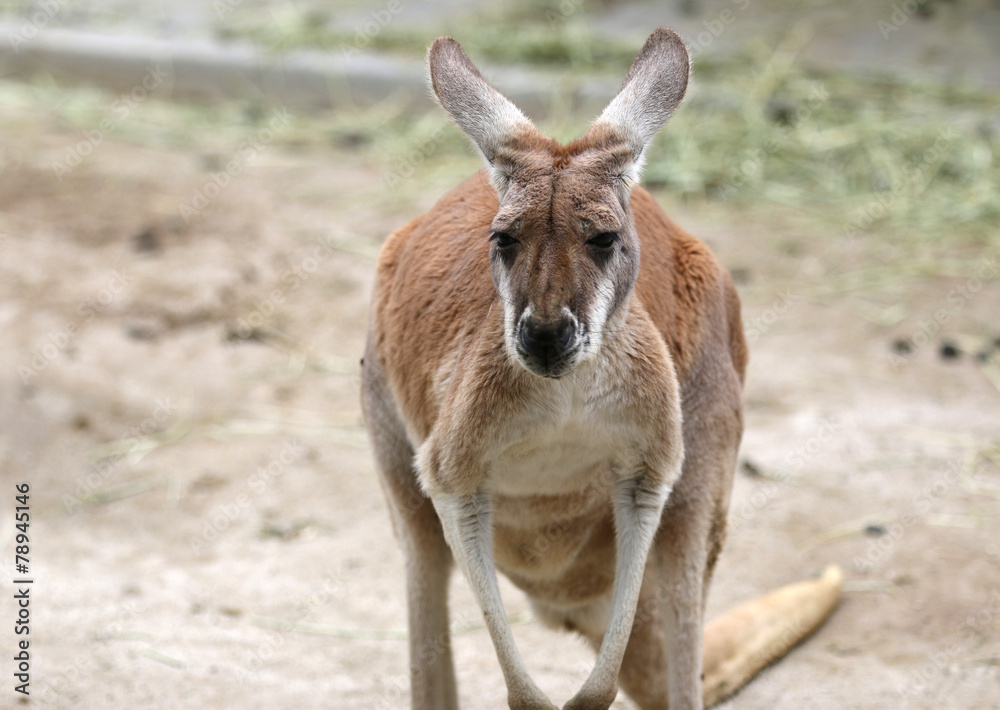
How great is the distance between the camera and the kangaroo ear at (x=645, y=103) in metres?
2.94

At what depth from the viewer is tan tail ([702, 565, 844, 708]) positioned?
13.1 feet

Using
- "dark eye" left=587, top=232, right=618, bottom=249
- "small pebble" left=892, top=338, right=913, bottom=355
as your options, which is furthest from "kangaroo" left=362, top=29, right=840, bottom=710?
"small pebble" left=892, top=338, right=913, bottom=355

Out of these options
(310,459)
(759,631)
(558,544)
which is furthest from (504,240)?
(310,459)

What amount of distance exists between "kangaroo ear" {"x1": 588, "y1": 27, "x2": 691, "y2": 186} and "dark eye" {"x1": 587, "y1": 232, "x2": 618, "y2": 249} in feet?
0.74

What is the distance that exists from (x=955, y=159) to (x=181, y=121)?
5.93 metres

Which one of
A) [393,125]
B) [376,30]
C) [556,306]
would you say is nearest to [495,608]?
[556,306]

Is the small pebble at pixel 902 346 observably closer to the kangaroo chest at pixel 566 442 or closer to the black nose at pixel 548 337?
the kangaroo chest at pixel 566 442

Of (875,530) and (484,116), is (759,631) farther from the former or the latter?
(484,116)

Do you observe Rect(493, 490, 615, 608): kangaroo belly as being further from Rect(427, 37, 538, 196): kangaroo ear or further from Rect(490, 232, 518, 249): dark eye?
Rect(427, 37, 538, 196): kangaroo ear

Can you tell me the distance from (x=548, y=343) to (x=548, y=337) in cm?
1

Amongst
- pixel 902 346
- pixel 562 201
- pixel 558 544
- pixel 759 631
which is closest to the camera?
pixel 562 201

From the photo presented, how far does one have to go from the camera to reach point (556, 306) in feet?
8.63

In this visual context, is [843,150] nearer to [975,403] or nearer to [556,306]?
[975,403]

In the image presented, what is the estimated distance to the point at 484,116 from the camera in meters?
2.96
